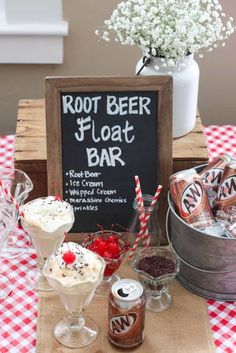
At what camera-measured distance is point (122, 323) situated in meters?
1.35

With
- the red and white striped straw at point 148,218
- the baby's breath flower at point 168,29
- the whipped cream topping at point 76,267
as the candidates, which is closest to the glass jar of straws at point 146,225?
the red and white striped straw at point 148,218

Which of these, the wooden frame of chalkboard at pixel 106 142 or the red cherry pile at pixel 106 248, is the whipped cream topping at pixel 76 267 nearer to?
the red cherry pile at pixel 106 248

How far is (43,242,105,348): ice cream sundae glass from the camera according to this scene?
131 centimetres

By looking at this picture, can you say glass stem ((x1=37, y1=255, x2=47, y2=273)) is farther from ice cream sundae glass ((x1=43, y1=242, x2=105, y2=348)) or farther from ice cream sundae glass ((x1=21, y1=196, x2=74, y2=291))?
ice cream sundae glass ((x1=43, y1=242, x2=105, y2=348))

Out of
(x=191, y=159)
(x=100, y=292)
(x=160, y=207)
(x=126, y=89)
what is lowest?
(x=100, y=292)

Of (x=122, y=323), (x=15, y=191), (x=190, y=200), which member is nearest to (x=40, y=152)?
(x=15, y=191)

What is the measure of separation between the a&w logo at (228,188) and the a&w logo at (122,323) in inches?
13.7

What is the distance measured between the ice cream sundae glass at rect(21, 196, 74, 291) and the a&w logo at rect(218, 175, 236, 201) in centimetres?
33

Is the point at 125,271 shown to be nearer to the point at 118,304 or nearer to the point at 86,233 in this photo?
the point at 86,233

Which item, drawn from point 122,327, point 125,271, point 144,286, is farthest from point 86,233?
point 122,327

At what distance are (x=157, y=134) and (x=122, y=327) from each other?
0.46 metres

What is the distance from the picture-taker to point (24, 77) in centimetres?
239

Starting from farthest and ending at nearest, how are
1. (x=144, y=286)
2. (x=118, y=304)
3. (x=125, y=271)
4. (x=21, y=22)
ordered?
(x=21, y=22)
(x=125, y=271)
(x=144, y=286)
(x=118, y=304)

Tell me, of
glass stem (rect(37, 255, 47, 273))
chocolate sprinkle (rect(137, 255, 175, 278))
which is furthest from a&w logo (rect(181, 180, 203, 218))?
glass stem (rect(37, 255, 47, 273))
